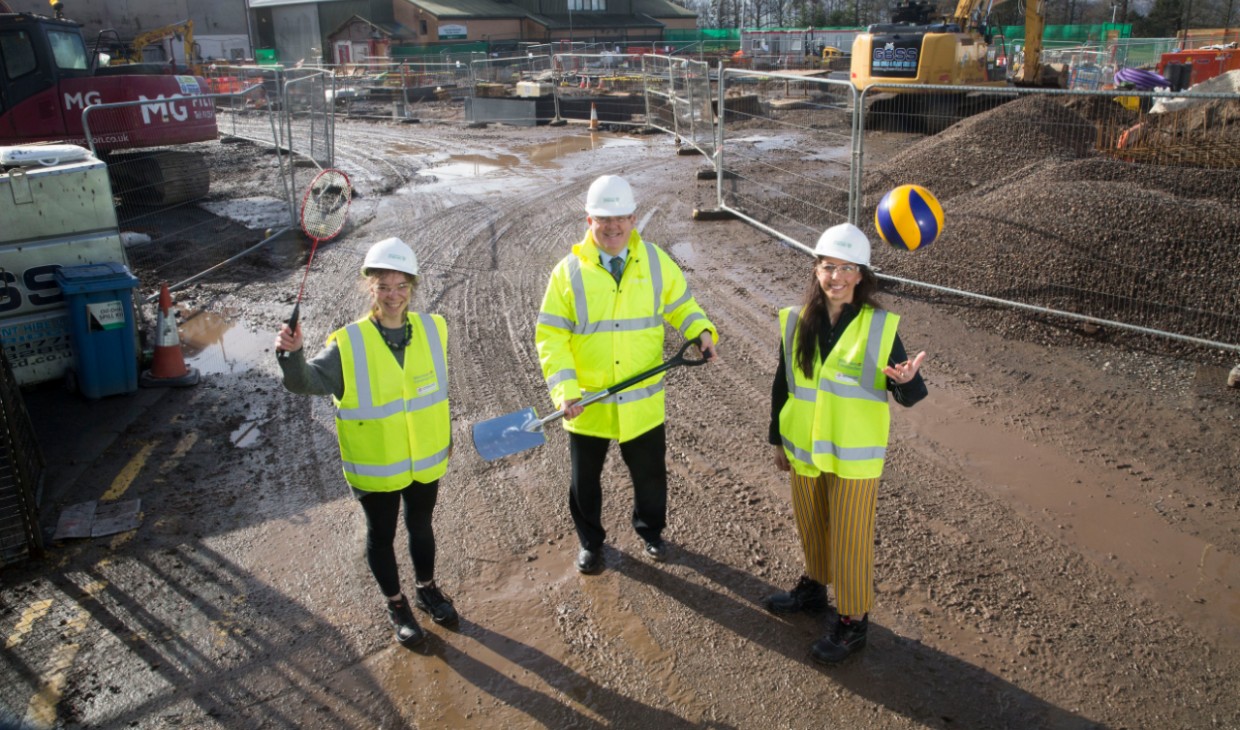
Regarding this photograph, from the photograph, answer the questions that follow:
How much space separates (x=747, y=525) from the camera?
4.90 m

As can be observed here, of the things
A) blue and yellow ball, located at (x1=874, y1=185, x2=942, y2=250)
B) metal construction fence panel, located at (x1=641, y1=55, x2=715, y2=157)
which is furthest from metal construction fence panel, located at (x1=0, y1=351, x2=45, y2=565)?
metal construction fence panel, located at (x1=641, y1=55, x2=715, y2=157)

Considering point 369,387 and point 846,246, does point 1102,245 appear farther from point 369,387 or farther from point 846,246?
point 369,387

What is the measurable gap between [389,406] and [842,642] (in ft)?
7.14

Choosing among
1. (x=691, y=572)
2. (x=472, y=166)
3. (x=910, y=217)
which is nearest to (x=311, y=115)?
(x=472, y=166)

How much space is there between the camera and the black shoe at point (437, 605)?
13.4 feet

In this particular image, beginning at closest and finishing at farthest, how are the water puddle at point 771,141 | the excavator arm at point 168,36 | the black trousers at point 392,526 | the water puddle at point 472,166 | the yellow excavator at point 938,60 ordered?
the black trousers at point 392,526
the water puddle at point 472,166
the water puddle at point 771,141
the yellow excavator at point 938,60
the excavator arm at point 168,36

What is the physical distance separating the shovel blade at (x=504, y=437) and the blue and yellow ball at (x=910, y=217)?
136 inches

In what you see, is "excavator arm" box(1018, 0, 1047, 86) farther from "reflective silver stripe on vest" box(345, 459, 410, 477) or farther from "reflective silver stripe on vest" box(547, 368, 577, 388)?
"reflective silver stripe on vest" box(345, 459, 410, 477)

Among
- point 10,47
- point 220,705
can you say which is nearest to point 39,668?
point 220,705

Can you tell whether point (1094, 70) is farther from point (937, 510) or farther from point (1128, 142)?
point (937, 510)

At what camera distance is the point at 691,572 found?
4.48 m

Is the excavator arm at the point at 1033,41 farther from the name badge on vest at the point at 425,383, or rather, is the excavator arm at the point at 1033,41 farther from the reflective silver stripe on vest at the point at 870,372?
the name badge on vest at the point at 425,383

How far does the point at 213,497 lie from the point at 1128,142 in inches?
500

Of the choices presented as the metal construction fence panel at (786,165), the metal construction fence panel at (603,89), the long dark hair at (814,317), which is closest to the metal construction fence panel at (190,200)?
the metal construction fence panel at (786,165)
